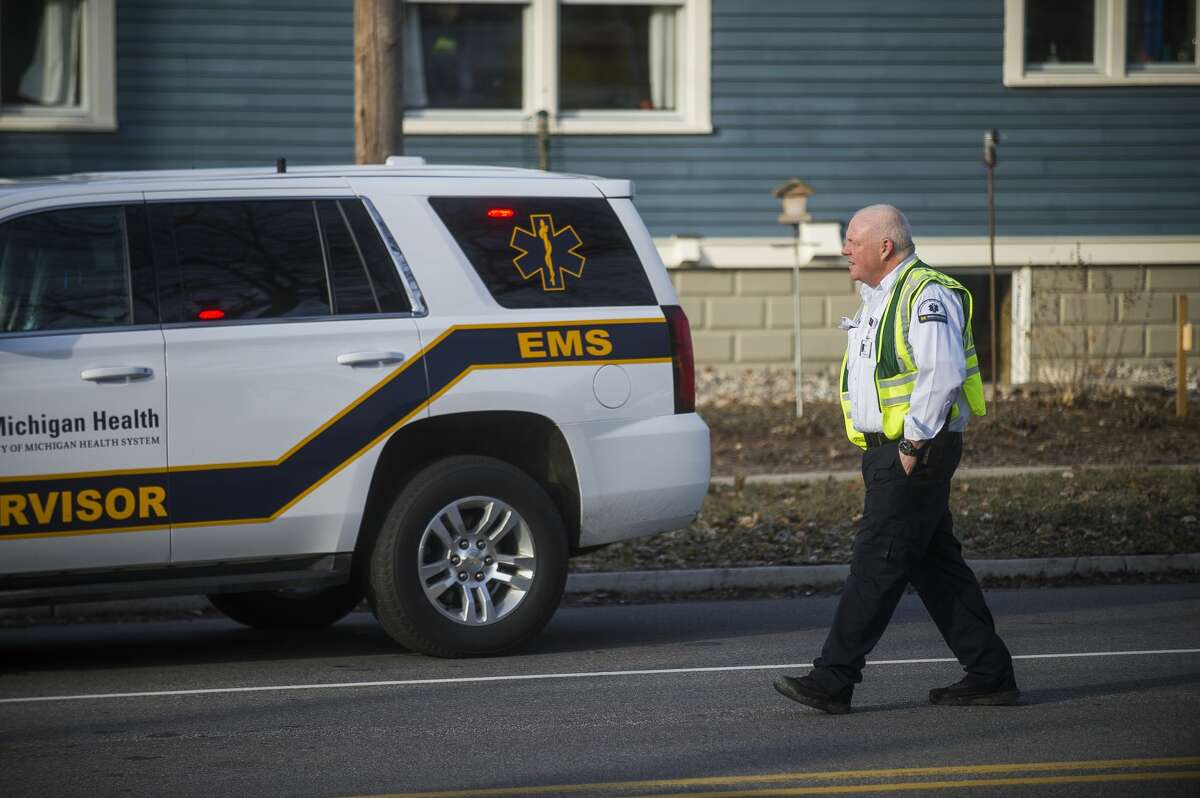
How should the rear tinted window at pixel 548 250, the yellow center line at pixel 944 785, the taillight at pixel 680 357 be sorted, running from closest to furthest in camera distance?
the yellow center line at pixel 944 785
the rear tinted window at pixel 548 250
the taillight at pixel 680 357

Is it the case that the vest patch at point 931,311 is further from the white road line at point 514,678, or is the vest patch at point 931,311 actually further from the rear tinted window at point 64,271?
the rear tinted window at point 64,271

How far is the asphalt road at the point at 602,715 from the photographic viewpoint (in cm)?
556

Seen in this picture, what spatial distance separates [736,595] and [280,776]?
446 cm

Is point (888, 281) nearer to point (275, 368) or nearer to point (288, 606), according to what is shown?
point (275, 368)

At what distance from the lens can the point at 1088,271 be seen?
17.0 m

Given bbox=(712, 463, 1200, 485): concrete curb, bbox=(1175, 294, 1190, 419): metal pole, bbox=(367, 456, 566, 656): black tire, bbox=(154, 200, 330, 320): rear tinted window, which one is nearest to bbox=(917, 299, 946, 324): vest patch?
bbox=(367, 456, 566, 656): black tire

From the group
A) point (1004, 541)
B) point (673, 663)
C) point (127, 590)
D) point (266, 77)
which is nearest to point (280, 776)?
point (127, 590)

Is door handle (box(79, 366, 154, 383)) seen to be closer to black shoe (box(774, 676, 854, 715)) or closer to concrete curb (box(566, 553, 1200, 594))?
black shoe (box(774, 676, 854, 715))

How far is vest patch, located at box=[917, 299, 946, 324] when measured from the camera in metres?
6.15

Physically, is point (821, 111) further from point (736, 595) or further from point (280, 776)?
point (280, 776)

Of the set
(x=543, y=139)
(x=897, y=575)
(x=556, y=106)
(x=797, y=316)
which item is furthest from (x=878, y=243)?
(x=556, y=106)

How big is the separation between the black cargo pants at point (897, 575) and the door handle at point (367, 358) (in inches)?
84.0

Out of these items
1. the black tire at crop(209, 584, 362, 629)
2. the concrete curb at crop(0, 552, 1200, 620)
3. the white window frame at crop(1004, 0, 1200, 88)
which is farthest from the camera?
the white window frame at crop(1004, 0, 1200, 88)

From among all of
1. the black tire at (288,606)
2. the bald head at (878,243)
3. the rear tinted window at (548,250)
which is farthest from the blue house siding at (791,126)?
the bald head at (878,243)
